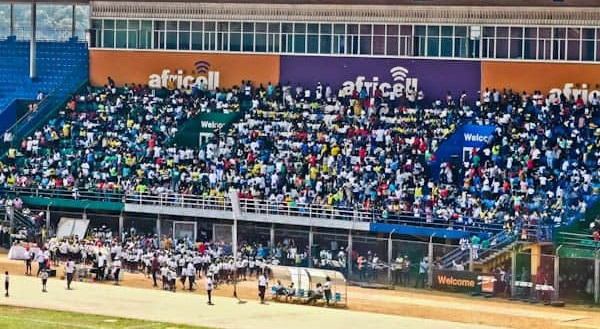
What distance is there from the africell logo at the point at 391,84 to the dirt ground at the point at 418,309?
14920 mm

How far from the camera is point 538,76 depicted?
8169cm

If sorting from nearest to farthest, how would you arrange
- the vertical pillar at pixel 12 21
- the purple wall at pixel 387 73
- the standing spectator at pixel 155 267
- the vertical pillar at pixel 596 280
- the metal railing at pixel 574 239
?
the vertical pillar at pixel 596 280, the metal railing at pixel 574 239, the standing spectator at pixel 155 267, the purple wall at pixel 387 73, the vertical pillar at pixel 12 21

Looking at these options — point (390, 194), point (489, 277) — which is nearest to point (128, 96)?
point (390, 194)

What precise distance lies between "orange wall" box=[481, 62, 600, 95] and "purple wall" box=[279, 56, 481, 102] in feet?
2.21

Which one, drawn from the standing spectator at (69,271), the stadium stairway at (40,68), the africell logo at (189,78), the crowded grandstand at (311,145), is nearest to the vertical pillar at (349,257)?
the crowded grandstand at (311,145)

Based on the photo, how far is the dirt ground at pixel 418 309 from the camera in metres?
63.0

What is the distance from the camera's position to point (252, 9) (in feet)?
287

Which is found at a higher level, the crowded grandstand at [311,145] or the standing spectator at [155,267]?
the crowded grandstand at [311,145]

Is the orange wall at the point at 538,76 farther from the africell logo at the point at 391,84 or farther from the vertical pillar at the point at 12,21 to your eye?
the vertical pillar at the point at 12,21

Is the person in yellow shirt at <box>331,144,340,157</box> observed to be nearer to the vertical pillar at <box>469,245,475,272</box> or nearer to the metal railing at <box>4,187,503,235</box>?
→ the metal railing at <box>4,187,503,235</box>

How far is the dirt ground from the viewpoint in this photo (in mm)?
62969

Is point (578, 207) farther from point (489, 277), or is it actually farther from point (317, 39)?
point (317, 39)

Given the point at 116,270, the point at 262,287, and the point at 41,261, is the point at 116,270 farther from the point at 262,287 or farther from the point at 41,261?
the point at 262,287

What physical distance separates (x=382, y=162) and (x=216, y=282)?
1073 centimetres
